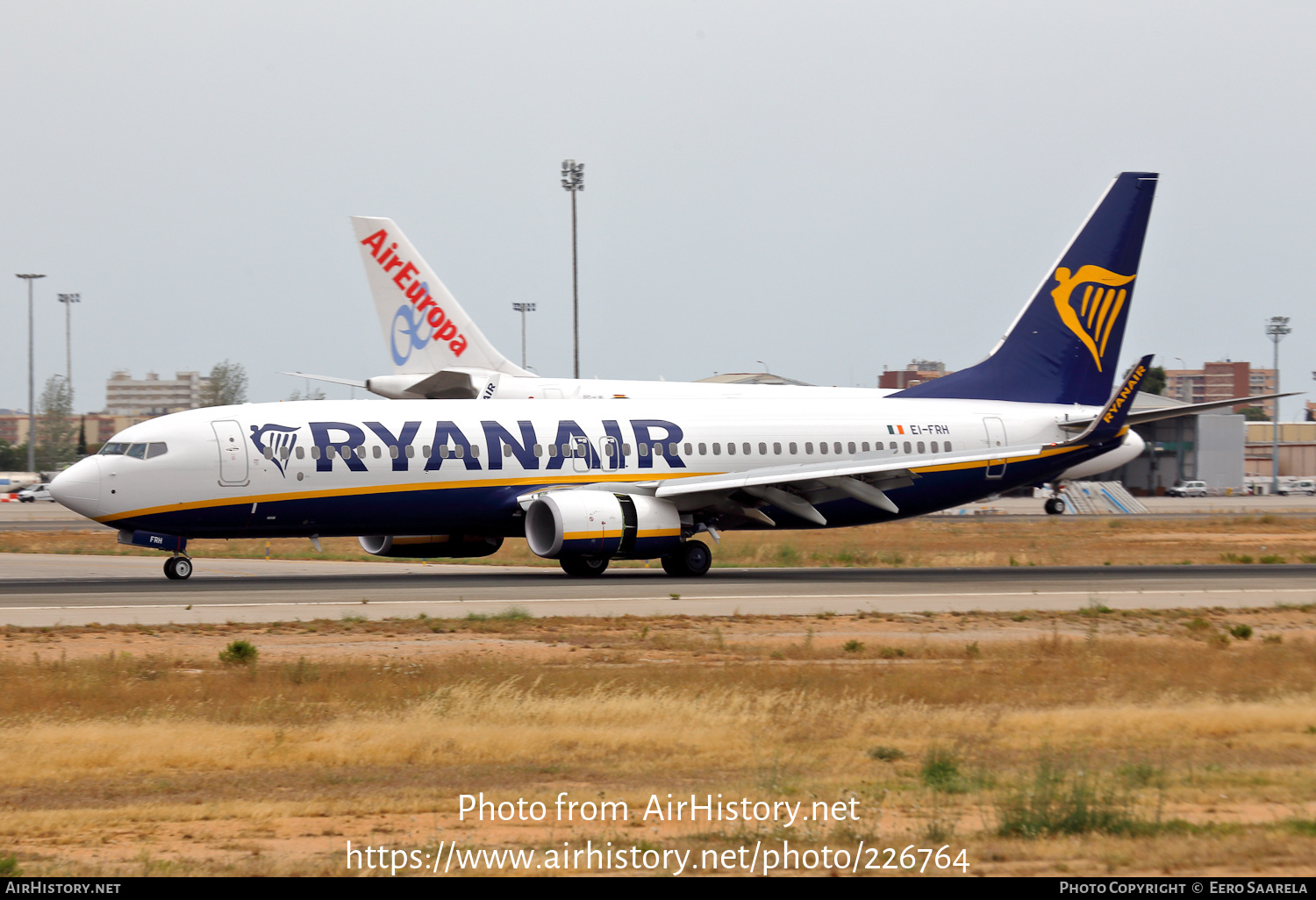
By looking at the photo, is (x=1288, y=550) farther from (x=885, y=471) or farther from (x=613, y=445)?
(x=613, y=445)

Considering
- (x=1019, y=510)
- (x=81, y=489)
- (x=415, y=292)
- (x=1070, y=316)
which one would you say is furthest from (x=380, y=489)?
(x=1019, y=510)

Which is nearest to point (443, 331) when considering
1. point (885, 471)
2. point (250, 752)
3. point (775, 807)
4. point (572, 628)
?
point (885, 471)

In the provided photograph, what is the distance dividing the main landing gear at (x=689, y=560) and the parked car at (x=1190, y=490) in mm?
82979

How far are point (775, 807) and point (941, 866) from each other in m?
1.90

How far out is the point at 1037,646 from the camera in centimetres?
1984

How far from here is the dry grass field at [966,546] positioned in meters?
40.2

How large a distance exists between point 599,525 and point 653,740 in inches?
706

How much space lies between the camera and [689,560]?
33.4 m

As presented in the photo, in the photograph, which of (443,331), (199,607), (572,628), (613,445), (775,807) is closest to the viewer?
(775,807)

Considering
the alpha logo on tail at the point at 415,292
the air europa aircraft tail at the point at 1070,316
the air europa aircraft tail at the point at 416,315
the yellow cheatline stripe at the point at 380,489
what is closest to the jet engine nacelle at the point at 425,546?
the yellow cheatline stripe at the point at 380,489

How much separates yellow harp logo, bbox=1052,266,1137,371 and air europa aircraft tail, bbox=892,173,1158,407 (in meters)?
0.03

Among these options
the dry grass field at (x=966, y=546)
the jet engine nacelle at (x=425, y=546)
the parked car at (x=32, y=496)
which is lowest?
the parked car at (x=32, y=496)

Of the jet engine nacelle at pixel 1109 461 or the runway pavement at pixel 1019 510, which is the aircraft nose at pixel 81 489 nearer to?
the jet engine nacelle at pixel 1109 461

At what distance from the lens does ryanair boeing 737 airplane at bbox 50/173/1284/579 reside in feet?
98.7
